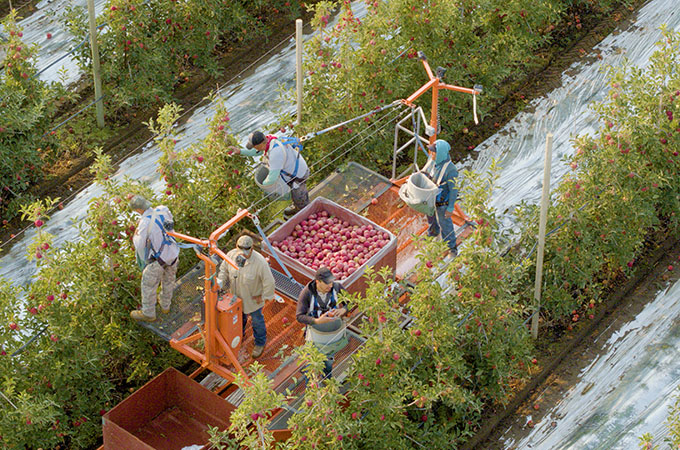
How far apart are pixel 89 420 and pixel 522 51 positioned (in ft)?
25.2

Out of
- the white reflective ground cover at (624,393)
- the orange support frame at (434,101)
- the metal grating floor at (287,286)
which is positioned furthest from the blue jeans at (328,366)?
the orange support frame at (434,101)

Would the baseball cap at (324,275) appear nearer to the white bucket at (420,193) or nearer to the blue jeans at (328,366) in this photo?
the blue jeans at (328,366)

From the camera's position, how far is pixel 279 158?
1273 cm

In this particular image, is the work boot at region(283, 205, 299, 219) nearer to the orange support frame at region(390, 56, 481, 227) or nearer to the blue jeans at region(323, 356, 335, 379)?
the orange support frame at region(390, 56, 481, 227)

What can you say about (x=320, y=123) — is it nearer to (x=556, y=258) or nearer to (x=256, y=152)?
(x=256, y=152)

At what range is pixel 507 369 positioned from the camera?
12141mm

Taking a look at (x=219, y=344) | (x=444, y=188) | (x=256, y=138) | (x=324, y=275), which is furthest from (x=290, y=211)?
(x=324, y=275)

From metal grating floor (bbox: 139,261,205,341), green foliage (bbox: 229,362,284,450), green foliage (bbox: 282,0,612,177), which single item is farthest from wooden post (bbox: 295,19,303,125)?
green foliage (bbox: 229,362,284,450)

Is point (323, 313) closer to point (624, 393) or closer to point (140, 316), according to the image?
point (140, 316)

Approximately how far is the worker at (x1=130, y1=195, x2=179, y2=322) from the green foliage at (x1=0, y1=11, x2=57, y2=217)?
3293 mm

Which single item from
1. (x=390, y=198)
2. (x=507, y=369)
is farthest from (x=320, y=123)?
(x=507, y=369)

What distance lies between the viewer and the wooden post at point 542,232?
11523 mm

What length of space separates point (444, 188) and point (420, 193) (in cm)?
41

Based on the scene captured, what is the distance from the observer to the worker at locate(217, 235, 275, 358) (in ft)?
37.0
